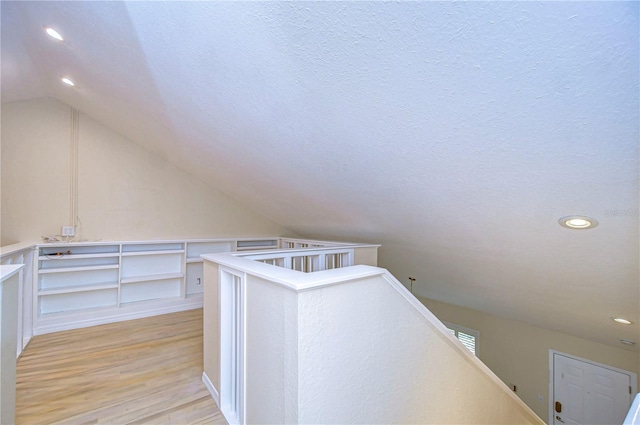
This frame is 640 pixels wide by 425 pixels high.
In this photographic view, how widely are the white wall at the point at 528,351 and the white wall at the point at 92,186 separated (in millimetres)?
5228

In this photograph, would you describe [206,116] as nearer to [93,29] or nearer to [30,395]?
[93,29]

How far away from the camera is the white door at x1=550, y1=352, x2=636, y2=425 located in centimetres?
369

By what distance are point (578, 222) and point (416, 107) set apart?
147cm

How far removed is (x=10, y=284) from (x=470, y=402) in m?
3.25

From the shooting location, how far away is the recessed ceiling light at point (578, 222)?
5.92 ft

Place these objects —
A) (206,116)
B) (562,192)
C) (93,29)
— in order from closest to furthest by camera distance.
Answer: (562,192) → (93,29) → (206,116)

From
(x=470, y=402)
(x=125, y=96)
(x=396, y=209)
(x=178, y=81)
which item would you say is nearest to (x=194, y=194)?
(x=125, y=96)

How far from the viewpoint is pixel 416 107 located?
1505 millimetres

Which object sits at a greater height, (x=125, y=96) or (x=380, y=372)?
(x=125, y=96)

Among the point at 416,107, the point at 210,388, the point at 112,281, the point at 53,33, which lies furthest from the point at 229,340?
the point at 112,281

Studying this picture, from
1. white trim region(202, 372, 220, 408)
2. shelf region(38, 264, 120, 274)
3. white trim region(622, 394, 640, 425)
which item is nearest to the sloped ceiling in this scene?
white trim region(622, 394, 640, 425)

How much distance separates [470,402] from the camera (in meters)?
2.18

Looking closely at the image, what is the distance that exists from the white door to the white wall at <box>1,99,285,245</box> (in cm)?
598

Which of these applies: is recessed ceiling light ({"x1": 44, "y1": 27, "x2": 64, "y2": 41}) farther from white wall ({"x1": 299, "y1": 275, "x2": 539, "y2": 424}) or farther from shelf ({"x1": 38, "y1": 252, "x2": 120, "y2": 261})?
white wall ({"x1": 299, "y1": 275, "x2": 539, "y2": 424})
